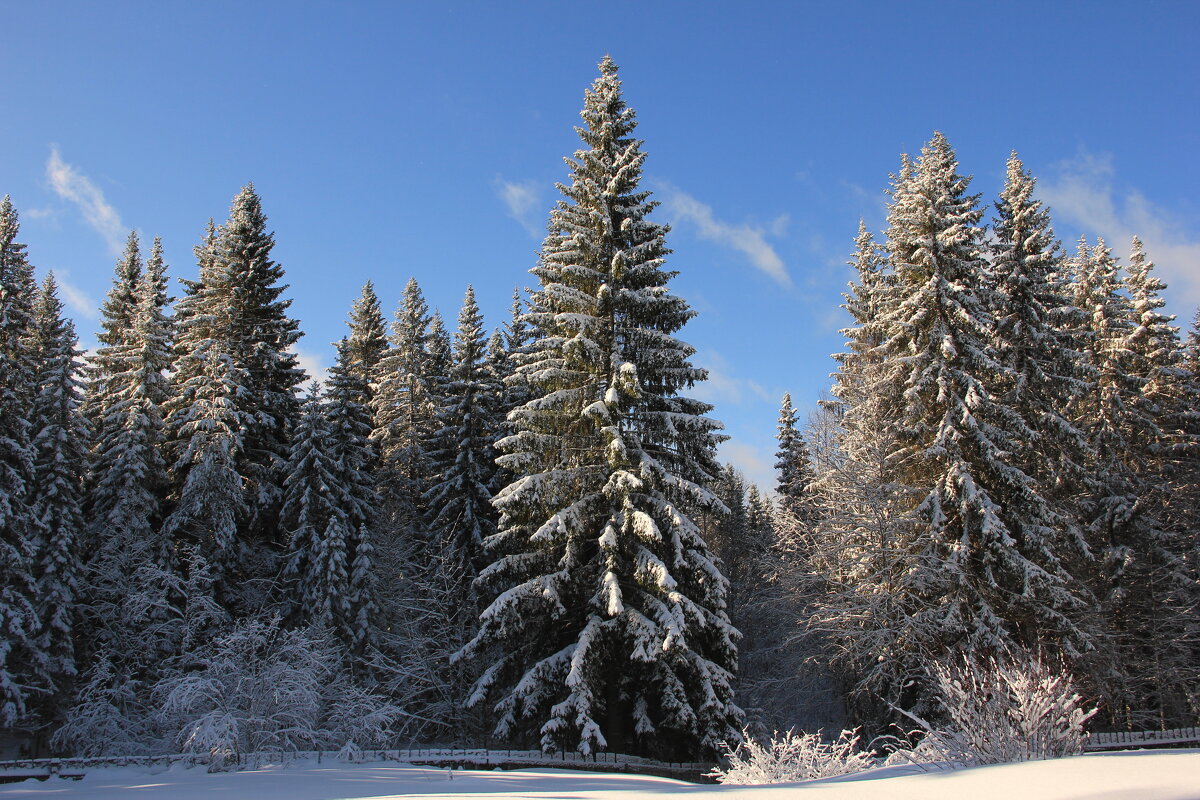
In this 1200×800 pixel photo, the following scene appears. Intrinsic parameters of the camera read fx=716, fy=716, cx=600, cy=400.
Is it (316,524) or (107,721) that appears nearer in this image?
(107,721)

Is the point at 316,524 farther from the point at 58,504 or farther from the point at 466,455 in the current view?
the point at 58,504

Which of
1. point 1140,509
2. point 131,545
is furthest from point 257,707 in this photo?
point 1140,509

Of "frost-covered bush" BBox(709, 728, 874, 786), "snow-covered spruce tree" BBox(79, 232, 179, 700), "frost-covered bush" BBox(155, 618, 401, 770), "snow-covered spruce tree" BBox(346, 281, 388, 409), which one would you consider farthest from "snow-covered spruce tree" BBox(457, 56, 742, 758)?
"snow-covered spruce tree" BBox(346, 281, 388, 409)

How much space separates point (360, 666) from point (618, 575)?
43.8ft

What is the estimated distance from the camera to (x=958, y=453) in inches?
813

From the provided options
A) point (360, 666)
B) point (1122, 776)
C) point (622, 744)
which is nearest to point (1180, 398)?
point (622, 744)

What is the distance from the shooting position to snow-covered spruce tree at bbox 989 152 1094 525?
77.6ft

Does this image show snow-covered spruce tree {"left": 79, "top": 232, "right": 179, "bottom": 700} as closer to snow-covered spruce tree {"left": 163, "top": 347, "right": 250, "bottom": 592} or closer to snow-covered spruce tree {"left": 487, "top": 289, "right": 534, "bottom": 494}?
snow-covered spruce tree {"left": 163, "top": 347, "right": 250, "bottom": 592}

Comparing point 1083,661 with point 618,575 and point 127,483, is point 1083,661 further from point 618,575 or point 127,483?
point 127,483

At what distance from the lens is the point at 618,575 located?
1862 centimetres

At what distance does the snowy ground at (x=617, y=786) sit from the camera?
620 centimetres

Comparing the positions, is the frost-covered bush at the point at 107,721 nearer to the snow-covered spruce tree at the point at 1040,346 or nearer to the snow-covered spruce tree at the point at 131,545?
the snow-covered spruce tree at the point at 131,545

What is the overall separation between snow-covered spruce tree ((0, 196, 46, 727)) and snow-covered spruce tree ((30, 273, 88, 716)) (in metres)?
0.35

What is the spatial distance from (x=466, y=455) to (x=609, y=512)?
11.1 m
